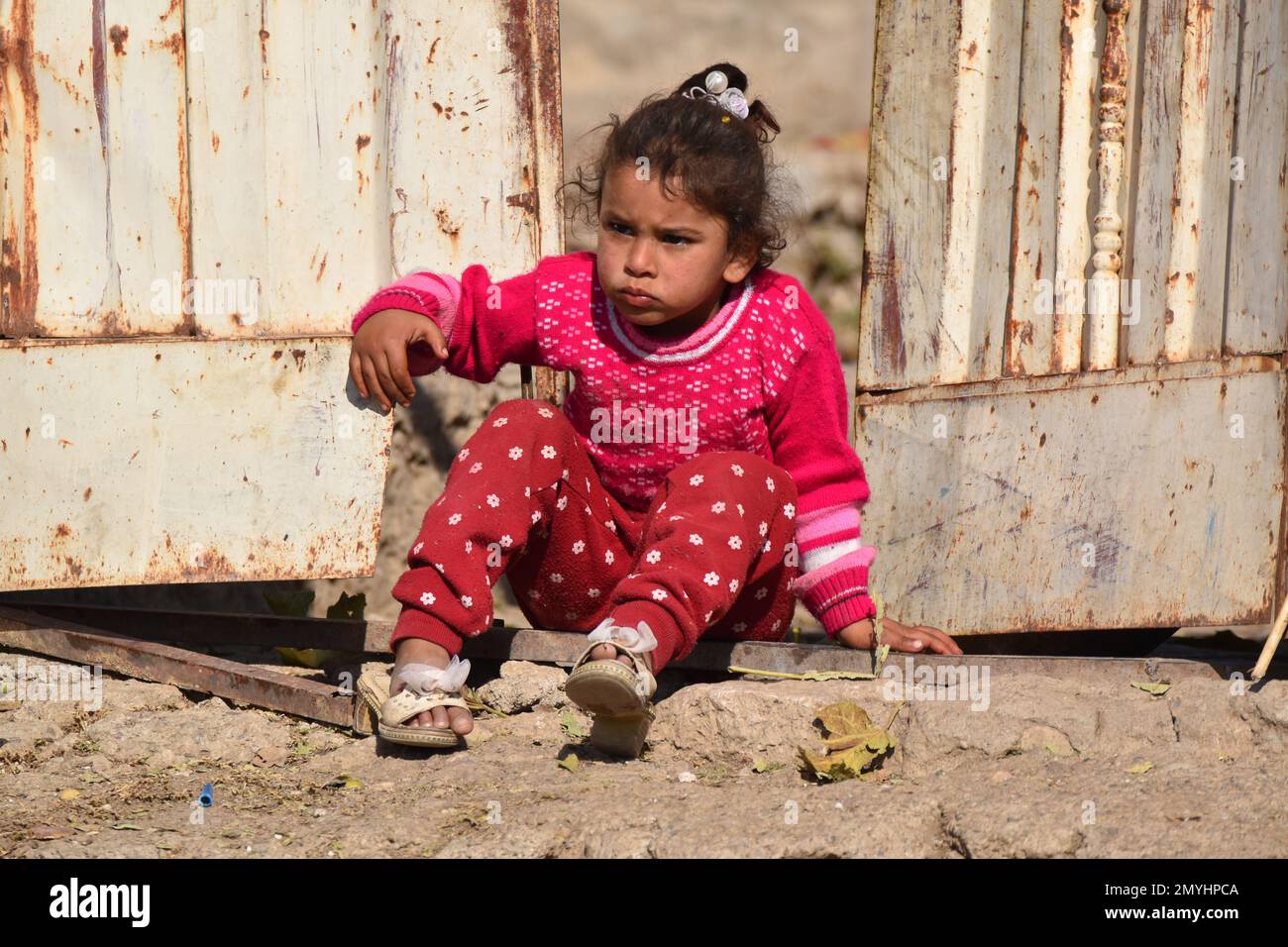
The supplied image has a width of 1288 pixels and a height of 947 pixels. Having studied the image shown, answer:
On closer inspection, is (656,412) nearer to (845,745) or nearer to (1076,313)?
(845,745)

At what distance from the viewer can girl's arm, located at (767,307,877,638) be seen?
295cm

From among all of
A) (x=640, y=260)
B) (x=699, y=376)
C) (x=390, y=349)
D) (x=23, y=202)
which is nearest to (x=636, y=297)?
(x=640, y=260)

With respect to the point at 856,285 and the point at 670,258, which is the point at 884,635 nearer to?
the point at 670,258

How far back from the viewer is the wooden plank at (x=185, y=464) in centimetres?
307

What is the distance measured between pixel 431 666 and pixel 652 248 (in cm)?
93

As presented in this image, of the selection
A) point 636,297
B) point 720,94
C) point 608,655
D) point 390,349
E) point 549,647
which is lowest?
point 549,647

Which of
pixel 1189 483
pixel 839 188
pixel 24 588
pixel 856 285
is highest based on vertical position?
pixel 839 188

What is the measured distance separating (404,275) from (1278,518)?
1.94 metres

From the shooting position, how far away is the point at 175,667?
2.95 metres

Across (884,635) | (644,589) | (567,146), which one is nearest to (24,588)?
(644,589)

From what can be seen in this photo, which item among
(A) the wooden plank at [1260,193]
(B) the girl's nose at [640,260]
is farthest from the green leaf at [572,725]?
(A) the wooden plank at [1260,193]

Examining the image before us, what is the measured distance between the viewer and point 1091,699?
2625 mm

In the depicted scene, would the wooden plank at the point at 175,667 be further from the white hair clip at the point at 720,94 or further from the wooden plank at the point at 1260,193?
the wooden plank at the point at 1260,193
